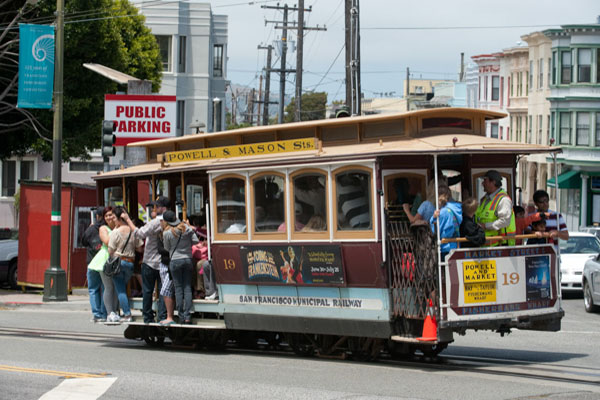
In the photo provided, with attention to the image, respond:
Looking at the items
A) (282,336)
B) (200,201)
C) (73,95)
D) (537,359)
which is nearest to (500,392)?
(537,359)

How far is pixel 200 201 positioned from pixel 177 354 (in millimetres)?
2347

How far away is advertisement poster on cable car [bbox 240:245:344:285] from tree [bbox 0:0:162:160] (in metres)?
15.1

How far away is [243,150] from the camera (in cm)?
1356

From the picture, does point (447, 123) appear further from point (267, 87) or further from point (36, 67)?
point (267, 87)

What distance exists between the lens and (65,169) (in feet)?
174

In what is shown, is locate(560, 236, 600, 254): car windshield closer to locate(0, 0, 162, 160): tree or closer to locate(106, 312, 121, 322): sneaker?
locate(106, 312, 121, 322): sneaker

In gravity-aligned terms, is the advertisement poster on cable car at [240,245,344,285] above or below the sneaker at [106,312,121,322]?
above

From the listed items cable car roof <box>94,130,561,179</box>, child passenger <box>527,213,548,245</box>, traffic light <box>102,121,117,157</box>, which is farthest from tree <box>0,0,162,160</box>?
child passenger <box>527,213,548,245</box>

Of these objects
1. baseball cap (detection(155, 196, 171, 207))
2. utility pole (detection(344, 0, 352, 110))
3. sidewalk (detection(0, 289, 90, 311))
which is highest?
utility pole (detection(344, 0, 352, 110))

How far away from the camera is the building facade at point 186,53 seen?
52938 millimetres

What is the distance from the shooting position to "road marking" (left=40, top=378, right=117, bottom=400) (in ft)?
32.4

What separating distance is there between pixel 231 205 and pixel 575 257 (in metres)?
12.7

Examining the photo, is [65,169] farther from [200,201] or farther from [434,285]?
[434,285]

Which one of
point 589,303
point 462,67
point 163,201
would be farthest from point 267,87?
point 163,201
